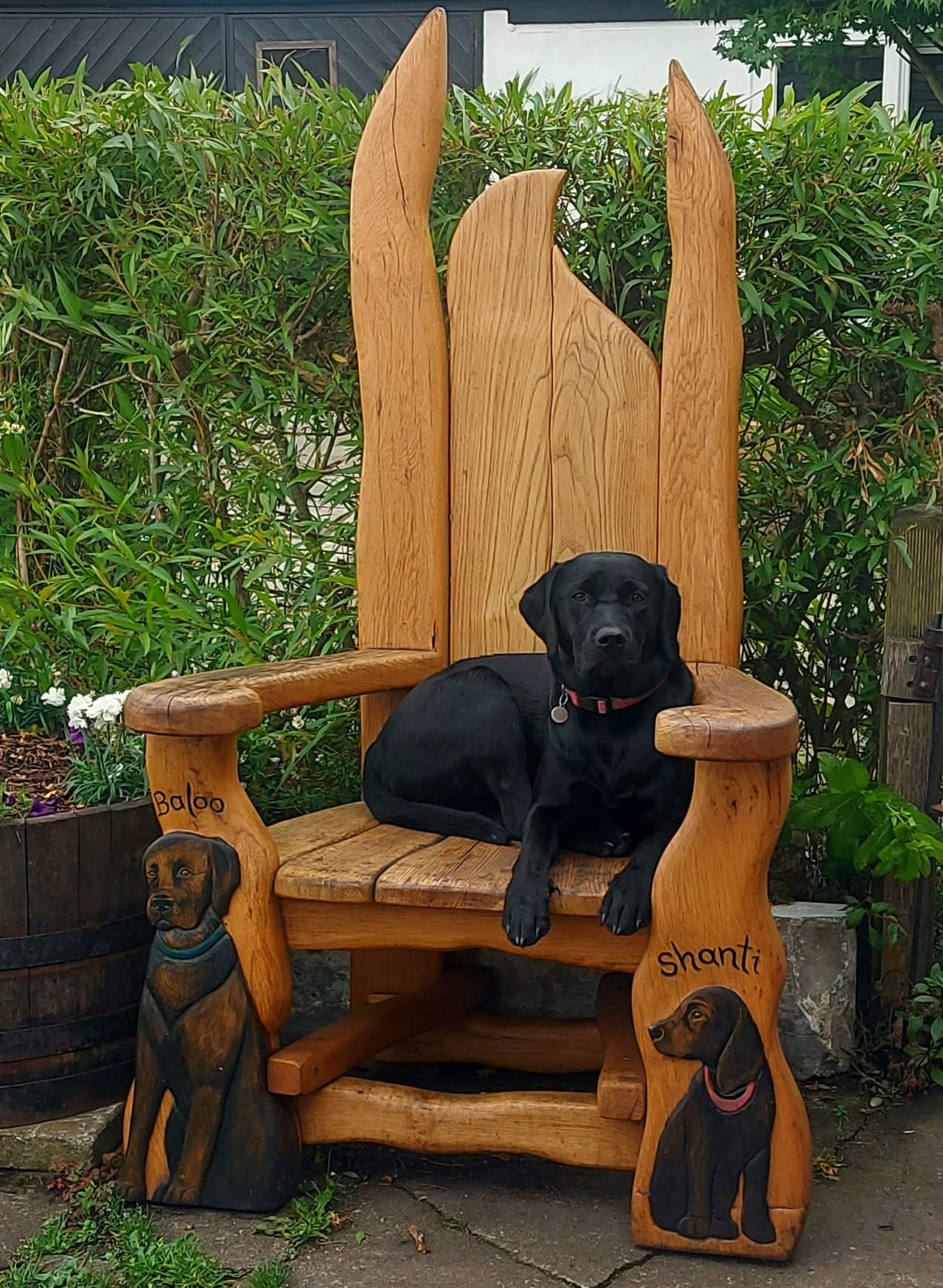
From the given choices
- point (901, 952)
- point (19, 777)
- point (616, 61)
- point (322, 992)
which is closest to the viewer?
point (19, 777)

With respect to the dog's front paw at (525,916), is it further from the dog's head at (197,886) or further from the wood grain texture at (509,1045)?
the wood grain texture at (509,1045)

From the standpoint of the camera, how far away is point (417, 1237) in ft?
8.32

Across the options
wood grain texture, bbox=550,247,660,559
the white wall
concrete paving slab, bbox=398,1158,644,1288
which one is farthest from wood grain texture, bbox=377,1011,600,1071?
the white wall

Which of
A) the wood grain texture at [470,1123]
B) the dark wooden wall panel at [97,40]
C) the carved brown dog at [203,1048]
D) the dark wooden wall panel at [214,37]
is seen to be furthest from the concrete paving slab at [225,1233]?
the dark wooden wall panel at [97,40]

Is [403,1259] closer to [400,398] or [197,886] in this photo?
[197,886]

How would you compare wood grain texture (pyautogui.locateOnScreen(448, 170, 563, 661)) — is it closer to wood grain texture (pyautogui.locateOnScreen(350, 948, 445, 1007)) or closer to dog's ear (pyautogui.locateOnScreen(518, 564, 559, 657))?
dog's ear (pyautogui.locateOnScreen(518, 564, 559, 657))

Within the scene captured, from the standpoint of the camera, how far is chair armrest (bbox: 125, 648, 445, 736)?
2467mm

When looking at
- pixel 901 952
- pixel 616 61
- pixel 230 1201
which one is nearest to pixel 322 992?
pixel 230 1201

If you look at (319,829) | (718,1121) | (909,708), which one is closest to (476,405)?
(319,829)

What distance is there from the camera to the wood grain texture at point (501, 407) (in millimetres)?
3184

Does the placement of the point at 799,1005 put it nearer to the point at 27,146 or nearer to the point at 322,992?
the point at 322,992

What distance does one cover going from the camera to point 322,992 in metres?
3.42

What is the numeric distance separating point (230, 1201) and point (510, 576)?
1427 mm

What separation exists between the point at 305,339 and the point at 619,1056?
1.85 metres
